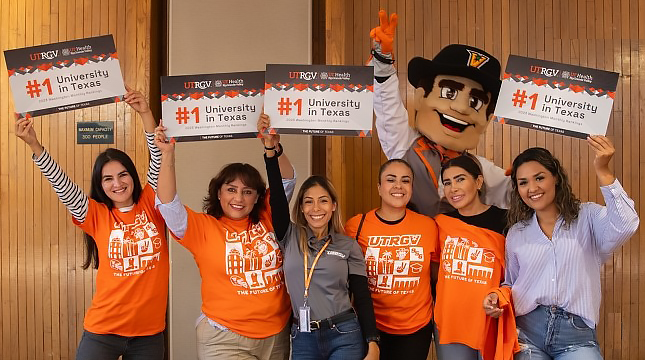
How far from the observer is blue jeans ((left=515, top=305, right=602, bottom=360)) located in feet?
8.18

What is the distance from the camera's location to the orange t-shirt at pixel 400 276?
2859 millimetres

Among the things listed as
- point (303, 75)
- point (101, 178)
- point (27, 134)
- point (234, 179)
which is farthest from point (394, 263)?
point (27, 134)

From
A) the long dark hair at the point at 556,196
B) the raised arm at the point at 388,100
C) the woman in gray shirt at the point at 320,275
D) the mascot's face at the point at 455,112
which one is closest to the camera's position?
the long dark hair at the point at 556,196

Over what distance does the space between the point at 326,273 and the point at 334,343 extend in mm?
309

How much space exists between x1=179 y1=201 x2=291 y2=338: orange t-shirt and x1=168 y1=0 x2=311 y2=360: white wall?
168 cm

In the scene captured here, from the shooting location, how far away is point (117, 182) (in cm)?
293

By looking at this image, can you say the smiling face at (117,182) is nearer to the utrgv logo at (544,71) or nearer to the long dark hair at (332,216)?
the long dark hair at (332,216)

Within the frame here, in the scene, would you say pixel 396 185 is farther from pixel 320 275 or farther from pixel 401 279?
pixel 320 275

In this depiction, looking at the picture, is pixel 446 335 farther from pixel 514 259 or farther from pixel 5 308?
pixel 5 308

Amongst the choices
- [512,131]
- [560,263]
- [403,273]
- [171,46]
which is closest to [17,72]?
[171,46]

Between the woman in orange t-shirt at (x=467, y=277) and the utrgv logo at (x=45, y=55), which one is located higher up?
the utrgv logo at (x=45, y=55)

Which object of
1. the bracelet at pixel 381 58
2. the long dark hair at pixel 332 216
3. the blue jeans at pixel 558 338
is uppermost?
the bracelet at pixel 381 58

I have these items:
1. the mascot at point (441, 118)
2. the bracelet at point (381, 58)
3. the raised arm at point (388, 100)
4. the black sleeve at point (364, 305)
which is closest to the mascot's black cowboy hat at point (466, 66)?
the mascot at point (441, 118)

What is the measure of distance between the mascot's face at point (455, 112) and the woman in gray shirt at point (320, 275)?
0.94 m
